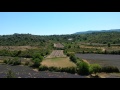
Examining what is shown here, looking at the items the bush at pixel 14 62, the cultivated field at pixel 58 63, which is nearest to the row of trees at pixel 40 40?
the cultivated field at pixel 58 63

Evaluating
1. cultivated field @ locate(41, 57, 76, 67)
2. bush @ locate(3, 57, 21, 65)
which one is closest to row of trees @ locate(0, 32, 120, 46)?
cultivated field @ locate(41, 57, 76, 67)

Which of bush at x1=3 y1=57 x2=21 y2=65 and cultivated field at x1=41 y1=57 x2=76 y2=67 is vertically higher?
bush at x1=3 y1=57 x2=21 y2=65

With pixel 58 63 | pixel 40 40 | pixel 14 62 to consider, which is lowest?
pixel 40 40

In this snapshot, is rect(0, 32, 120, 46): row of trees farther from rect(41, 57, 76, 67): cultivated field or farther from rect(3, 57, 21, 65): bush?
rect(3, 57, 21, 65): bush

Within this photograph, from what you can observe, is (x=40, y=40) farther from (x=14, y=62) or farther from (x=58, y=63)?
(x=58, y=63)

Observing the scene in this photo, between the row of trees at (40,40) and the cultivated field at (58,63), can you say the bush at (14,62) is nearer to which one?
the cultivated field at (58,63)

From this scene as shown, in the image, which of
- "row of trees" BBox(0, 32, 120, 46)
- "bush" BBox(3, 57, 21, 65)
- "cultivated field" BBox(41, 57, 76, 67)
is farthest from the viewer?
"row of trees" BBox(0, 32, 120, 46)

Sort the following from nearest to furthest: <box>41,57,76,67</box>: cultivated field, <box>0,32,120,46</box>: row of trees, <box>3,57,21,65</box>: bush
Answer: <box>41,57,76,67</box>: cultivated field < <box>3,57,21,65</box>: bush < <box>0,32,120,46</box>: row of trees

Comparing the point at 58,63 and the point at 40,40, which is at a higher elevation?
the point at 58,63

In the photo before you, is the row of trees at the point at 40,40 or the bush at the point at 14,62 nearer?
the bush at the point at 14,62

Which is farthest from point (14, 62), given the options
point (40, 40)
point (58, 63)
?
point (40, 40)
